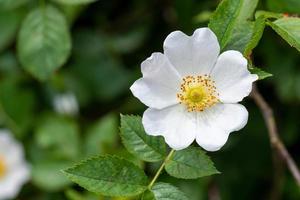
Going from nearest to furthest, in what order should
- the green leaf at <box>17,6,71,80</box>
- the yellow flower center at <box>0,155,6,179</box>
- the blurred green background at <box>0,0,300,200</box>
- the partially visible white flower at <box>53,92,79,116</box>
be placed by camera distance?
the green leaf at <box>17,6,71,80</box> < the blurred green background at <box>0,0,300,200</box> < the partially visible white flower at <box>53,92,79,116</box> < the yellow flower center at <box>0,155,6,179</box>

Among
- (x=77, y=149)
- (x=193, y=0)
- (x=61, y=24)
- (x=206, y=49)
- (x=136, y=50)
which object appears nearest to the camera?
(x=206, y=49)

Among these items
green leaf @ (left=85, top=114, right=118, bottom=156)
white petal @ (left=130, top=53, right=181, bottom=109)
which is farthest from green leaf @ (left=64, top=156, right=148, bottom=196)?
green leaf @ (left=85, top=114, right=118, bottom=156)

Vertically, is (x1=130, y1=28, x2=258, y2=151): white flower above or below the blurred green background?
above

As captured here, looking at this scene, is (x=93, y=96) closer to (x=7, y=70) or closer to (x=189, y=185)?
(x=7, y=70)

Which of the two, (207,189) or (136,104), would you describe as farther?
(136,104)

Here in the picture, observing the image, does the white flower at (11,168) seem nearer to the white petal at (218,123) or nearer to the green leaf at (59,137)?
the green leaf at (59,137)

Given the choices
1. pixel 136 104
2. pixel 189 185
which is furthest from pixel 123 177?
pixel 136 104

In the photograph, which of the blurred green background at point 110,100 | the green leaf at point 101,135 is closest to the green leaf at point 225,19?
the blurred green background at point 110,100

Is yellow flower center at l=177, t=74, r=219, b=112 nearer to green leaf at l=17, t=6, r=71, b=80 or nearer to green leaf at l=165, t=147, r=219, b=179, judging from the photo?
green leaf at l=165, t=147, r=219, b=179

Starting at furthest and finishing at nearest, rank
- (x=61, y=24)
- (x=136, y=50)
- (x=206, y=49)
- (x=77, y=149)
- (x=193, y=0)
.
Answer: (x=136, y=50)
(x=77, y=149)
(x=193, y=0)
(x=61, y=24)
(x=206, y=49)
